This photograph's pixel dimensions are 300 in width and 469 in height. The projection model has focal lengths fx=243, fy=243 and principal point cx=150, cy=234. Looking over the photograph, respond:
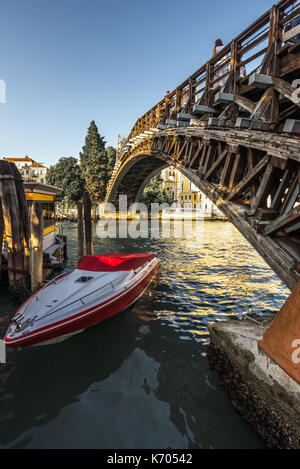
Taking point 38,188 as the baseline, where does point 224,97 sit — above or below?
above

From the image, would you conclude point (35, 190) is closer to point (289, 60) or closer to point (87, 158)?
point (289, 60)

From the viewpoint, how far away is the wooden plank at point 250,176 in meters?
4.60

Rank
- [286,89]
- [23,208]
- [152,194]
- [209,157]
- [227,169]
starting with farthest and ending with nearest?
1. [152,194]
2. [23,208]
3. [209,157]
4. [227,169]
5. [286,89]

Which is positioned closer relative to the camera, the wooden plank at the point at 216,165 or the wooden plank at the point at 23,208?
the wooden plank at the point at 216,165

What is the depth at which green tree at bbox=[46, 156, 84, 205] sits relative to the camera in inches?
1623

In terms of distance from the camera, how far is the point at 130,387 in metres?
4.11

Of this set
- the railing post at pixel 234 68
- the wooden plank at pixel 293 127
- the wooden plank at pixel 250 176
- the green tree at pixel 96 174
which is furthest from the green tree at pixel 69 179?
the wooden plank at pixel 293 127

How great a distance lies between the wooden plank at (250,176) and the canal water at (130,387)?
3.31 metres

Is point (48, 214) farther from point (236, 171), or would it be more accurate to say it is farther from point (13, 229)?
point (236, 171)

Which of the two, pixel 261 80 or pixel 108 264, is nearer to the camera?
pixel 261 80

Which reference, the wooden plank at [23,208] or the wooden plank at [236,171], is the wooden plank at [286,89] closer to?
the wooden plank at [236,171]

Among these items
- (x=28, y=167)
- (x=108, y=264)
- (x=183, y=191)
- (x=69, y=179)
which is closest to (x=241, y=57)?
(x=108, y=264)

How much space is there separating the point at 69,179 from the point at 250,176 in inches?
1652
